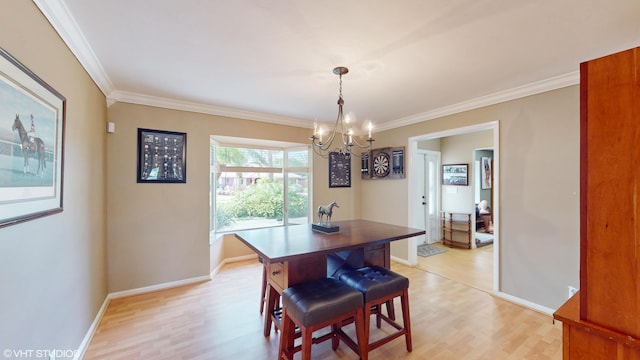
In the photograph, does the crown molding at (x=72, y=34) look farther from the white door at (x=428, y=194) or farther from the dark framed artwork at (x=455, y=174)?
the dark framed artwork at (x=455, y=174)

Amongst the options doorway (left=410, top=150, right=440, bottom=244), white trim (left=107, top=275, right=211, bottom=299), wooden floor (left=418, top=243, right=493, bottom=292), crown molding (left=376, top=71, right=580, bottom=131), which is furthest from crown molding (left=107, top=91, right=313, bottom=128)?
wooden floor (left=418, top=243, right=493, bottom=292)

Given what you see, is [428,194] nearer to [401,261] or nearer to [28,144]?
[401,261]

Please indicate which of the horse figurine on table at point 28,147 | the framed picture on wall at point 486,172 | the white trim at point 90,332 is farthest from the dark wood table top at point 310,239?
the framed picture on wall at point 486,172

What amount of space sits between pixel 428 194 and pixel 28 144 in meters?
5.58

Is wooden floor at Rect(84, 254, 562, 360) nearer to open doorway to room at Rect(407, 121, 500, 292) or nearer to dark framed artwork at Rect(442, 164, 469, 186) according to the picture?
open doorway to room at Rect(407, 121, 500, 292)

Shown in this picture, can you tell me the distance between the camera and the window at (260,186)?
13.5 ft

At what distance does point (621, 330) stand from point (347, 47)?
2.06 meters

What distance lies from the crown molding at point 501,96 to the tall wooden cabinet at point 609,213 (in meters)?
2.13

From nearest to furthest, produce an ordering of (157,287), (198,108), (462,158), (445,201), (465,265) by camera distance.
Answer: (157,287) → (198,108) → (465,265) → (462,158) → (445,201)

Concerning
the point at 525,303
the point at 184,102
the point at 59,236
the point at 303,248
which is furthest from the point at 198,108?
the point at 525,303

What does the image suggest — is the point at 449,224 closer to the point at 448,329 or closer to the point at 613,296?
the point at 448,329

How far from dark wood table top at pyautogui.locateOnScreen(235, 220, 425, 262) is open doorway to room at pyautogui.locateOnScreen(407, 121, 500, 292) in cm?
194

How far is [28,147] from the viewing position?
1298mm

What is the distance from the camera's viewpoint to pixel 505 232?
295 cm
